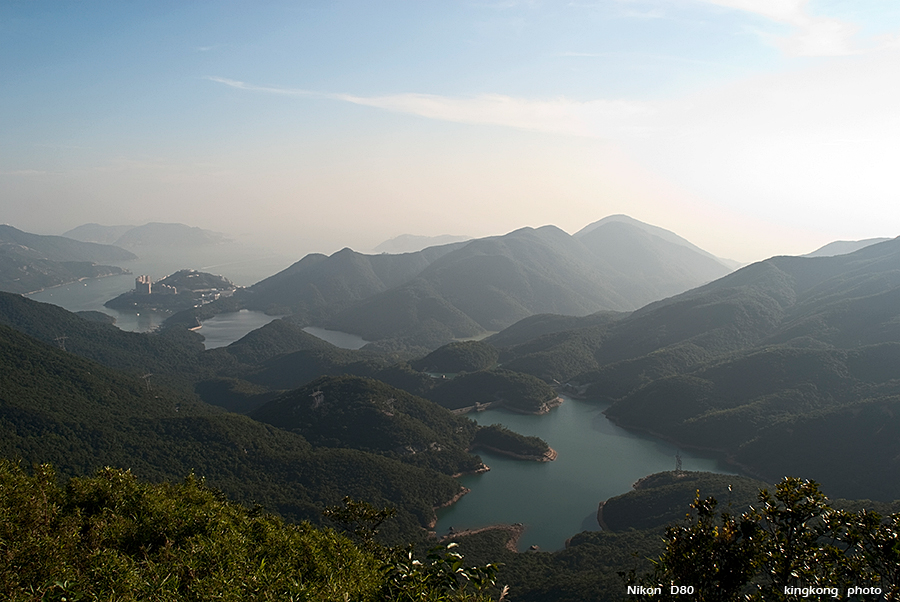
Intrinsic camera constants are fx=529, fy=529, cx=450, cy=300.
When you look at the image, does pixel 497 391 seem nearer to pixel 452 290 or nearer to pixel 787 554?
pixel 787 554

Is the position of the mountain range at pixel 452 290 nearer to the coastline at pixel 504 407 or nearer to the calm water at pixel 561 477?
the coastline at pixel 504 407

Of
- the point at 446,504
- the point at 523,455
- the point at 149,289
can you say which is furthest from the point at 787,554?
the point at 149,289

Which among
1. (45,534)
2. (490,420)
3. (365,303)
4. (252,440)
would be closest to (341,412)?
(252,440)

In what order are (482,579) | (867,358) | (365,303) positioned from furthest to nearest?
(365,303) → (867,358) → (482,579)

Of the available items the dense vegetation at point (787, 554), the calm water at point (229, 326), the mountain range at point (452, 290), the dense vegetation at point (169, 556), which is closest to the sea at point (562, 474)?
the dense vegetation at point (169, 556)

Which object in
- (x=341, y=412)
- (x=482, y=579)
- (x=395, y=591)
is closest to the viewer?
(x=482, y=579)

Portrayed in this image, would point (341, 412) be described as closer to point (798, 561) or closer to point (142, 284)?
point (798, 561)

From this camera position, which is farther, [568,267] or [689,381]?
[568,267]
